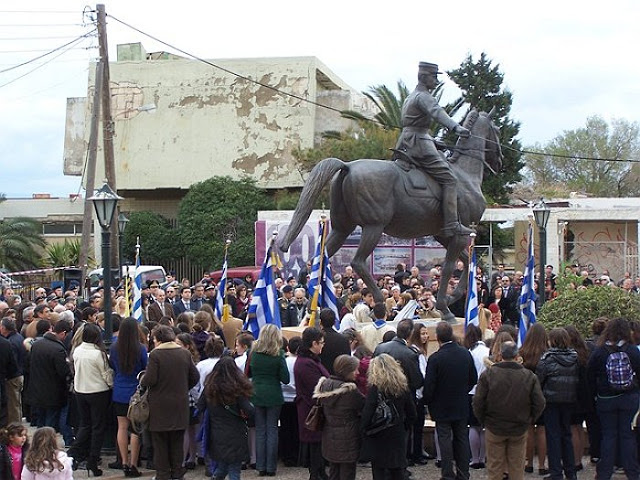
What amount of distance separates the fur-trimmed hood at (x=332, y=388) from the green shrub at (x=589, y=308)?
4371 millimetres

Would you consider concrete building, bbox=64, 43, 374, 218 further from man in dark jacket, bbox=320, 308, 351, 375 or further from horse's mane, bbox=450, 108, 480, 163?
man in dark jacket, bbox=320, 308, 351, 375

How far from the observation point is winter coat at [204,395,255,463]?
27.8 ft

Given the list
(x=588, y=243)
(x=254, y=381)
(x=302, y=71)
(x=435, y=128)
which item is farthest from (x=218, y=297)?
(x=302, y=71)

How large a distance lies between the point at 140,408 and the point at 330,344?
2.05 metres

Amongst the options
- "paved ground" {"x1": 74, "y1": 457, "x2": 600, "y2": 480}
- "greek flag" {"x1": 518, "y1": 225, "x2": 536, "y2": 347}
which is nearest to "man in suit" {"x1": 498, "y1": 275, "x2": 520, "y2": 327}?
"greek flag" {"x1": 518, "y1": 225, "x2": 536, "y2": 347}

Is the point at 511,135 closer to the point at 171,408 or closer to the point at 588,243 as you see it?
the point at 588,243

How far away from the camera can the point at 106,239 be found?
11109 millimetres

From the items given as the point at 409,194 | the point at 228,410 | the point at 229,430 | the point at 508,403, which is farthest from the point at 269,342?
the point at 409,194

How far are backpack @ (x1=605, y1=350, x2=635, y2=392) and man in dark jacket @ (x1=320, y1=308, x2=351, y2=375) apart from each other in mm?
2644

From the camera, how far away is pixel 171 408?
28.8ft

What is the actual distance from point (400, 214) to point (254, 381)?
4.42 meters

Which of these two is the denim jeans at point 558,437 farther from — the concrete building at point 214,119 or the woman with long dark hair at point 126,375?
the concrete building at point 214,119

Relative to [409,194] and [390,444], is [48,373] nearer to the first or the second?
[390,444]

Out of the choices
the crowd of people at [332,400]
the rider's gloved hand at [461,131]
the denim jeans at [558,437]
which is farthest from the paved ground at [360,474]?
the rider's gloved hand at [461,131]
